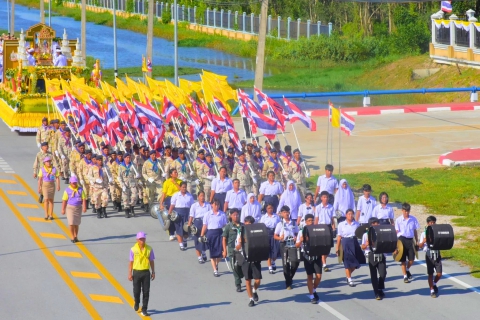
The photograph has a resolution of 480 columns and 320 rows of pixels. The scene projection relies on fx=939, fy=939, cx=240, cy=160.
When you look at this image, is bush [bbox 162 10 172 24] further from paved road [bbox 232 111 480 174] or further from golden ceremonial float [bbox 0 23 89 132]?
paved road [bbox 232 111 480 174]

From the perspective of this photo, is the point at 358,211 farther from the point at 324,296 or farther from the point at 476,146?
the point at 476,146

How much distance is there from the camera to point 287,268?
15477 mm

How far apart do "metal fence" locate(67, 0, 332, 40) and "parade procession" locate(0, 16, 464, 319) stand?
42.7m

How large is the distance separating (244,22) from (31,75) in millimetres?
45242

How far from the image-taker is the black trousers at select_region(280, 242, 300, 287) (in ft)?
50.5

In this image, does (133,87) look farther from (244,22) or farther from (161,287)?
(244,22)

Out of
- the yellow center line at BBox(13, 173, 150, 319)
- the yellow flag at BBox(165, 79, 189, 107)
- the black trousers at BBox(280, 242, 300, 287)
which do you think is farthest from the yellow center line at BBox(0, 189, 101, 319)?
the yellow flag at BBox(165, 79, 189, 107)

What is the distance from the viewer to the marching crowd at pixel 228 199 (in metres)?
15.4

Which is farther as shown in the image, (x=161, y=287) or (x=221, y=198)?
(x=221, y=198)

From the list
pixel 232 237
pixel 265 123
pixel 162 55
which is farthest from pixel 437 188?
pixel 162 55

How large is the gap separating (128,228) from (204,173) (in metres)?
2.08

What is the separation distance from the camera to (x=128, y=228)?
782 inches

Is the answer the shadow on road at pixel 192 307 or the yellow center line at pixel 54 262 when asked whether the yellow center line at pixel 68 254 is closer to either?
the yellow center line at pixel 54 262

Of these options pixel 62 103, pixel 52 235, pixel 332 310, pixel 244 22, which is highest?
pixel 244 22
